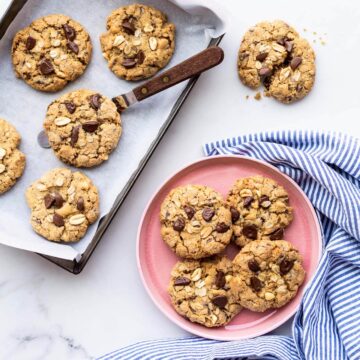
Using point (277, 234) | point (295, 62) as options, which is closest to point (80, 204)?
point (277, 234)

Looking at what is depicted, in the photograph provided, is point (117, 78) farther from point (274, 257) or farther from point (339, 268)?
point (339, 268)

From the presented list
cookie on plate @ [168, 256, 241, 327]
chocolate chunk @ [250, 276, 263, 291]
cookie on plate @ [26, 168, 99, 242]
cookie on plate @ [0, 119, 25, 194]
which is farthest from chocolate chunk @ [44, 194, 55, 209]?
chocolate chunk @ [250, 276, 263, 291]

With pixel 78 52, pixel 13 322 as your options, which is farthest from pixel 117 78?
pixel 13 322

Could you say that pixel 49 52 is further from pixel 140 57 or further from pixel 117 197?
pixel 117 197

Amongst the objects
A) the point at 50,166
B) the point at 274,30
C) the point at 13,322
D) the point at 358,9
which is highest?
the point at 358,9

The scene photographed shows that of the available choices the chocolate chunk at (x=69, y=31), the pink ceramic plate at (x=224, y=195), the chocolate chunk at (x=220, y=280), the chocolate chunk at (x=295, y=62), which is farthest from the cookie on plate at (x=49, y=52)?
the chocolate chunk at (x=220, y=280)
